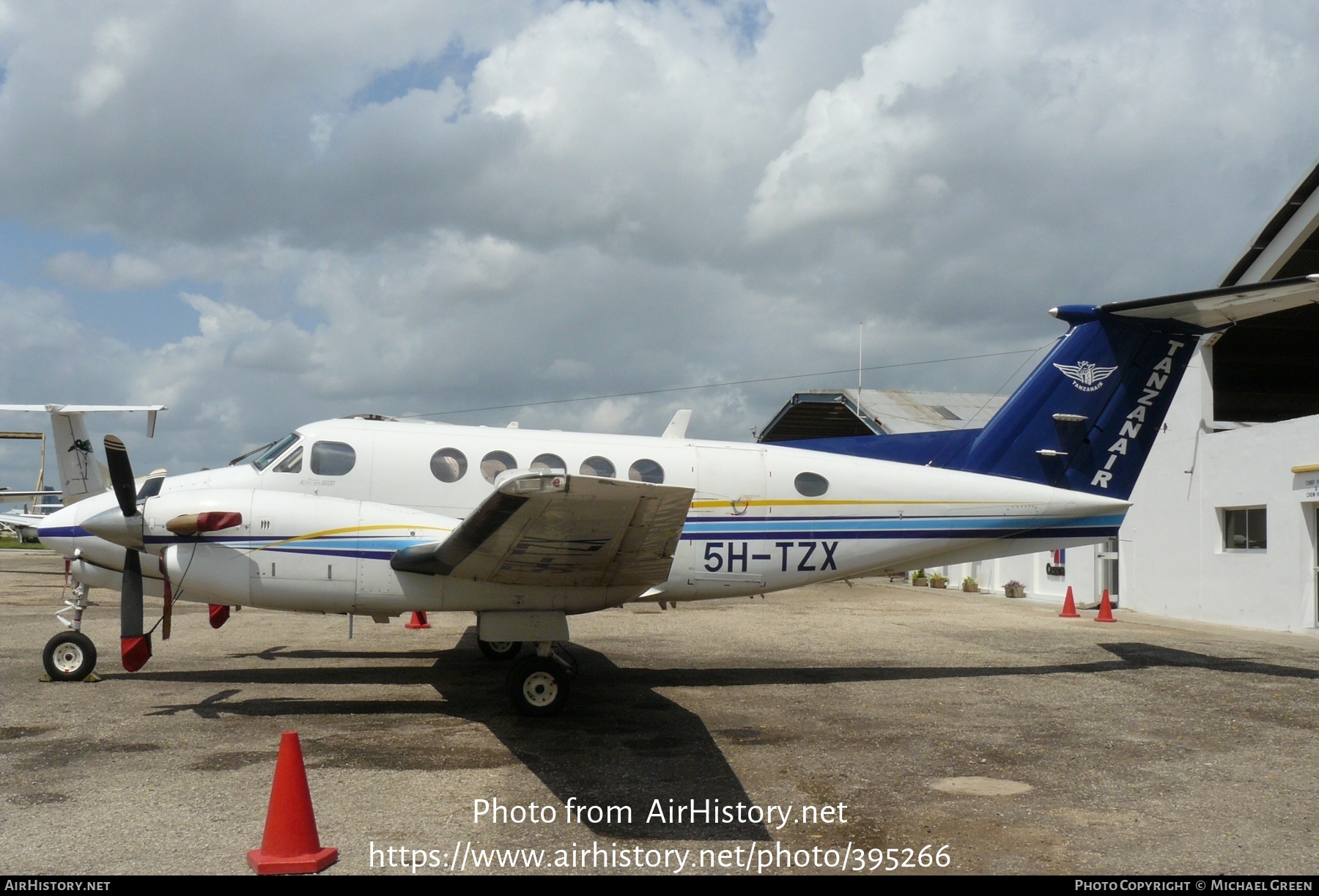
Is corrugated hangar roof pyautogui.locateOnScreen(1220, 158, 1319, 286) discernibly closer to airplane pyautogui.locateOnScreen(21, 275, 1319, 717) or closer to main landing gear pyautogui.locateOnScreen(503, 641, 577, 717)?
airplane pyautogui.locateOnScreen(21, 275, 1319, 717)

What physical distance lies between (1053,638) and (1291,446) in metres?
6.55

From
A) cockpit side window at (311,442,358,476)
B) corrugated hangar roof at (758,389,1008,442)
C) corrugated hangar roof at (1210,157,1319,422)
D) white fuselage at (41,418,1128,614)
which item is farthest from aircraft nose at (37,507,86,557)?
corrugated hangar roof at (758,389,1008,442)

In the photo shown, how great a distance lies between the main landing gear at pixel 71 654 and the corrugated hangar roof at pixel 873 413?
78.4 ft

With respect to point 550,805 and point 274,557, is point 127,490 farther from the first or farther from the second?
point 550,805

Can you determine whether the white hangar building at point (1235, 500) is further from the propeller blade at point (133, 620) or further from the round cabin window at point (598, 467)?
the propeller blade at point (133, 620)

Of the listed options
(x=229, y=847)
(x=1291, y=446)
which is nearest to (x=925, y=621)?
(x=1291, y=446)

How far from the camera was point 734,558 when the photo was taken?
10.6 m

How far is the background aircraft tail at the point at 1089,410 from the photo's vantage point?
38.8 feet

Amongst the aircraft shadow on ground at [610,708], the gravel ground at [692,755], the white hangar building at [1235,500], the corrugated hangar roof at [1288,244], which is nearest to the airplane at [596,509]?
the aircraft shadow on ground at [610,708]

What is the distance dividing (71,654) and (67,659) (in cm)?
6

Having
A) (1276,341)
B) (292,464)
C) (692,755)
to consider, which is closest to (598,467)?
(292,464)

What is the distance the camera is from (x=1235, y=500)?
18.7 meters

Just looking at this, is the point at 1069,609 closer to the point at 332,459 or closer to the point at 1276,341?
the point at 1276,341

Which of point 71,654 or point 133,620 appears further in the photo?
point 71,654
